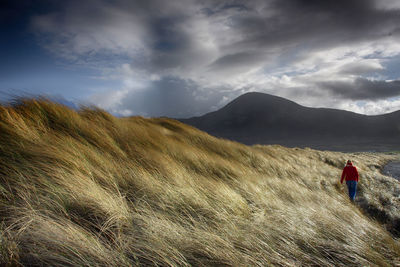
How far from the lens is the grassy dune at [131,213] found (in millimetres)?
1927

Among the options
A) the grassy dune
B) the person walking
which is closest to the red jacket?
the person walking

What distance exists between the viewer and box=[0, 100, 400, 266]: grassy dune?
6.32ft

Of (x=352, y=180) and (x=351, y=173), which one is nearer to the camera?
(x=352, y=180)

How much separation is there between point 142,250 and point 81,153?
2383 millimetres

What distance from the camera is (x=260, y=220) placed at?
3.10 meters

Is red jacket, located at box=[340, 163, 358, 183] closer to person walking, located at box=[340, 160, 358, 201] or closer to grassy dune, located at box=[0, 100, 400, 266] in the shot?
person walking, located at box=[340, 160, 358, 201]

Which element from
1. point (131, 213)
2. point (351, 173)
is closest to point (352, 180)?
point (351, 173)

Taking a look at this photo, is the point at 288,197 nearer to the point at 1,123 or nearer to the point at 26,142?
the point at 26,142

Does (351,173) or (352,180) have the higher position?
(351,173)

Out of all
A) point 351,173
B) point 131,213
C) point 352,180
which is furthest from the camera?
point 351,173

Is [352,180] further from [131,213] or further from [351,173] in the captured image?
[131,213]

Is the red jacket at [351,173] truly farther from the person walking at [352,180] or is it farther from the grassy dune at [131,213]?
the grassy dune at [131,213]

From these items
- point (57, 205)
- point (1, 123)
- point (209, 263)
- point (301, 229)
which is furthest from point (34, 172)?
point (301, 229)

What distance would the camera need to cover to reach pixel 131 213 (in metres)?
2.63
